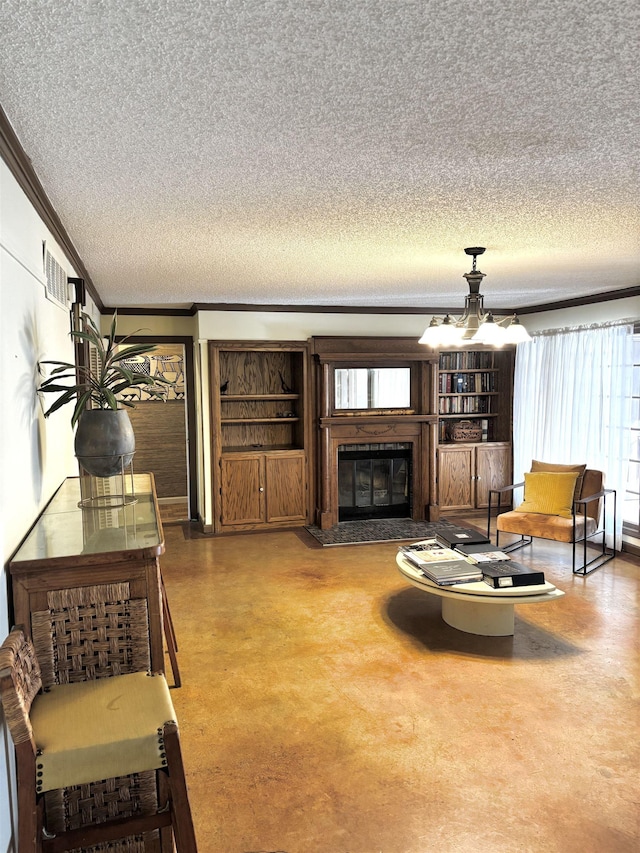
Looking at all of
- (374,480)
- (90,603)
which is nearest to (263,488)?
(374,480)

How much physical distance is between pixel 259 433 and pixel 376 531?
1737mm

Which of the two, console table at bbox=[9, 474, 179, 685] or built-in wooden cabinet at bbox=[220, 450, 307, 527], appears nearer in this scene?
console table at bbox=[9, 474, 179, 685]

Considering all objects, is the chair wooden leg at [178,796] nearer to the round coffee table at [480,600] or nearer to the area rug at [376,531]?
the round coffee table at [480,600]

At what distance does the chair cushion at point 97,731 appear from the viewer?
61.4 inches

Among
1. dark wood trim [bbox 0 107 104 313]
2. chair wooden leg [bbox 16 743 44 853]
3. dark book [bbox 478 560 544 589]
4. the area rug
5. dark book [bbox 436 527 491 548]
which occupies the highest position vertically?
dark wood trim [bbox 0 107 104 313]

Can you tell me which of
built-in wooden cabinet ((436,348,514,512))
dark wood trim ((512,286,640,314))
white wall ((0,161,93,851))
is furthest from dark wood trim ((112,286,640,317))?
white wall ((0,161,93,851))

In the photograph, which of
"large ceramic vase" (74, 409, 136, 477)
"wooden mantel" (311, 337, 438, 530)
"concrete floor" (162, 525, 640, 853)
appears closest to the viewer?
"concrete floor" (162, 525, 640, 853)

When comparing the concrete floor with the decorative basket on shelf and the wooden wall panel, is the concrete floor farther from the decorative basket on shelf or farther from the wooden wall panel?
the wooden wall panel

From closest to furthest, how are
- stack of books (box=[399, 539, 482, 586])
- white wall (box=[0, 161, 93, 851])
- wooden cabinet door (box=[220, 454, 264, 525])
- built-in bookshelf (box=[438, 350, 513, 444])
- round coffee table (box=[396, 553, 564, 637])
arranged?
1. white wall (box=[0, 161, 93, 851])
2. round coffee table (box=[396, 553, 564, 637])
3. stack of books (box=[399, 539, 482, 586])
4. wooden cabinet door (box=[220, 454, 264, 525])
5. built-in bookshelf (box=[438, 350, 513, 444])

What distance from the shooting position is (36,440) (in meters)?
2.48

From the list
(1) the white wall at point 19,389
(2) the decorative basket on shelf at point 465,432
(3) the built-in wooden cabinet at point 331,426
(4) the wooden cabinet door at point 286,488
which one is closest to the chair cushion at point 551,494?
(3) the built-in wooden cabinet at point 331,426

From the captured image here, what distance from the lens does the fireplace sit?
6.82 metres

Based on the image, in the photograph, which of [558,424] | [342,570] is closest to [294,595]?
[342,570]

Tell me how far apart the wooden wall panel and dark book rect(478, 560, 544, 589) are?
5.33m
